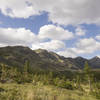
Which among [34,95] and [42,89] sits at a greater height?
[34,95]

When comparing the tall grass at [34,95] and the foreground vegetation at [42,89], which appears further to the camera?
the foreground vegetation at [42,89]

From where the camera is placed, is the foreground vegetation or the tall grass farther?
the foreground vegetation

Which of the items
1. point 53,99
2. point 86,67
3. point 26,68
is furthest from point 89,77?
point 53,99

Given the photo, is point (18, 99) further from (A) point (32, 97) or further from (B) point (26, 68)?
(B) point (26, 68)

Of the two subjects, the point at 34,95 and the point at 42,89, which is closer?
the point at 34,95

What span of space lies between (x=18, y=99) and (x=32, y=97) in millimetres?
1054

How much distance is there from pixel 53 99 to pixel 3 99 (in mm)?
3148

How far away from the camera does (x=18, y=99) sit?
7.12 m

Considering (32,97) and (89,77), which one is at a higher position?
(32,97)

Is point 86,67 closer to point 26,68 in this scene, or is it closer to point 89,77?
point 89,77

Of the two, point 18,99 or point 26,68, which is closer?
point 18,99

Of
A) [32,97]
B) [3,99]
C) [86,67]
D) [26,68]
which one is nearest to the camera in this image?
[32,97]

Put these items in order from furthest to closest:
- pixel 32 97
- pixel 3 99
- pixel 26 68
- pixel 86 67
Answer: pixel 26 68 < pixel 86 67 < pixel 3 99 < pixel 32 97

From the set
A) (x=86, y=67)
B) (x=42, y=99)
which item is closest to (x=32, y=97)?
(x=42, y=99)
